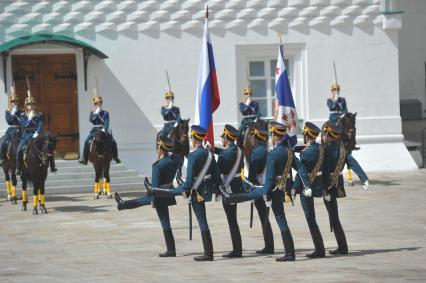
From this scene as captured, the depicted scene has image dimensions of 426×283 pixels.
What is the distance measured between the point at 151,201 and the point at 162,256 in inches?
35.2

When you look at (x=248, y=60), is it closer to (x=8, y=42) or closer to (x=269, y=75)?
(x=269, y=75)

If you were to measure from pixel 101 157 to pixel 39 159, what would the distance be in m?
3.12

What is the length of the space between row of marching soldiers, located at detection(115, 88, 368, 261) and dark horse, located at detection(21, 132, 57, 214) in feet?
23.2

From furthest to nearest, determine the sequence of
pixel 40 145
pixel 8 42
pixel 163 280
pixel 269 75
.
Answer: pixel 269 75, pixel 8 42, pixel 40 145, pixel 163 280

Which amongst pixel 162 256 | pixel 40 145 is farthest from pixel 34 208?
pixel 162 256

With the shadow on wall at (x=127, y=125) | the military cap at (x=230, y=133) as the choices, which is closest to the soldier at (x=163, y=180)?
the military cap at (x=230, y=133)

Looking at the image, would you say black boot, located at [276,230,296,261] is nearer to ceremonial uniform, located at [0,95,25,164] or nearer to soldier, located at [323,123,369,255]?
soldier, located at [323,123,369,255]

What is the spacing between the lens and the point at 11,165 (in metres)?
26.2

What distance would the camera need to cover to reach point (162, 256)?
678 inches

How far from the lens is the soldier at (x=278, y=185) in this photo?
53.2ft

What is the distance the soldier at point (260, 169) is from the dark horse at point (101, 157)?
401 inches

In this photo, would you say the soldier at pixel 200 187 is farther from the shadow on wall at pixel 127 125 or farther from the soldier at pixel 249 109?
the shadow on wall at pixel 127 125

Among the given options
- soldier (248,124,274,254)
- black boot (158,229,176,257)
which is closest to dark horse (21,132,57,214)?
black boot (158,229,176,257)

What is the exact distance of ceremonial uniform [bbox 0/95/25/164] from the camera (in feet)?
86.2
